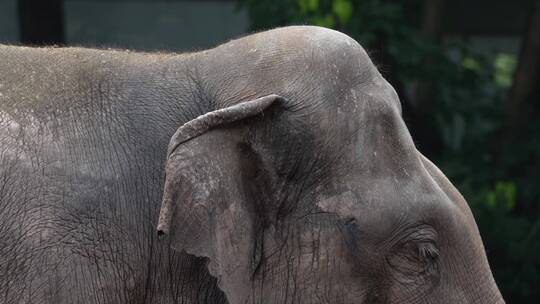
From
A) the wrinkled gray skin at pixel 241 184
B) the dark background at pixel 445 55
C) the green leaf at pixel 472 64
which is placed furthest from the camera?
the green leaf at pixel 472 64

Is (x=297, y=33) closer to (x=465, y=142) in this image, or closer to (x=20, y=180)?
(x=20, y=180)

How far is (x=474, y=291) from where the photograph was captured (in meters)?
3.29

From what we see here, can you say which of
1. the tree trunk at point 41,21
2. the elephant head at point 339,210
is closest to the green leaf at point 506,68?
the tree trunk at point 41,21

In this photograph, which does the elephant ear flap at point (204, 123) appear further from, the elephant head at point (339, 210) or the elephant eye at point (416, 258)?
the elephant eye at point (416, 258)

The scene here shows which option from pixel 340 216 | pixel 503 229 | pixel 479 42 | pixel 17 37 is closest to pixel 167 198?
pixel 340 216

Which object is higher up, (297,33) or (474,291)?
(297,33)

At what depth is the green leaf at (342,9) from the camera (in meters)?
7.13

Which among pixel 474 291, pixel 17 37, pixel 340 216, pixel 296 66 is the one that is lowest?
pixel 17 37

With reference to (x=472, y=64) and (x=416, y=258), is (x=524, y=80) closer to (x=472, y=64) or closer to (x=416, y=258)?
(x=472, y=64)

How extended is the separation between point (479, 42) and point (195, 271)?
24.1 feet

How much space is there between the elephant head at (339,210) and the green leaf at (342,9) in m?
3.90

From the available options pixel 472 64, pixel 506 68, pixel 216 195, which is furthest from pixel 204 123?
pixel 506 68

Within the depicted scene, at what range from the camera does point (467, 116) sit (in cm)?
855

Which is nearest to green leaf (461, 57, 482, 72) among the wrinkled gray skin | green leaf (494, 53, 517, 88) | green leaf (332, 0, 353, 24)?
green leaf (494, 53, 517, 88)
